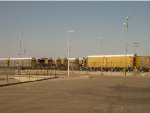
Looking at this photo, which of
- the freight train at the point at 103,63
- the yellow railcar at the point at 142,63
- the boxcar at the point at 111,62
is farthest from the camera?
the boxcar at the point at 111,62

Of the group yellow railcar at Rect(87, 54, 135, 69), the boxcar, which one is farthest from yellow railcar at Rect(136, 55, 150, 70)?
yellow railcar at Rect(87, 54, 135, 69)

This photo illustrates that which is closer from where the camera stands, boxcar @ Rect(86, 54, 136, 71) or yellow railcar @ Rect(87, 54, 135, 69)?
yellow railcar @ Rect(87, 54, 135, 69)

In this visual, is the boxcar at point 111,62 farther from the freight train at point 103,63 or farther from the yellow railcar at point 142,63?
the yellow railcar at point 142,63

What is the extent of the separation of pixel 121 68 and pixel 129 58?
19.4ft

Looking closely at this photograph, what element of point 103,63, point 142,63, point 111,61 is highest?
point 111,61

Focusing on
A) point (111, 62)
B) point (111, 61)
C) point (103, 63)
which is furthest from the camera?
point (103, 63)

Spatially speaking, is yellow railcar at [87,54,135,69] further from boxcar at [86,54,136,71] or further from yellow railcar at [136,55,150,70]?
yellow railcar at [136,55,150,70]

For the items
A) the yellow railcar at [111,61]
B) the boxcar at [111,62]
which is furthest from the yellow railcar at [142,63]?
the yellow railcar at [111,61]

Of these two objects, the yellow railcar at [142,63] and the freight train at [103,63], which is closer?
the yellow railcar at [142,63]

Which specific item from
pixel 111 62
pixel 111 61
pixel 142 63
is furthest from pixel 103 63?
pixel 142 63

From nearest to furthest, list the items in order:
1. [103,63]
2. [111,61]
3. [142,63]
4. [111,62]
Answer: [142,63]
[111,62]
[111,61]
[103,63]

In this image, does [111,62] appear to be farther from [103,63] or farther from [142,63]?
[142,63]

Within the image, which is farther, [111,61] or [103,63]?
[103,63]

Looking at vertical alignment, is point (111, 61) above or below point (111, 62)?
above
